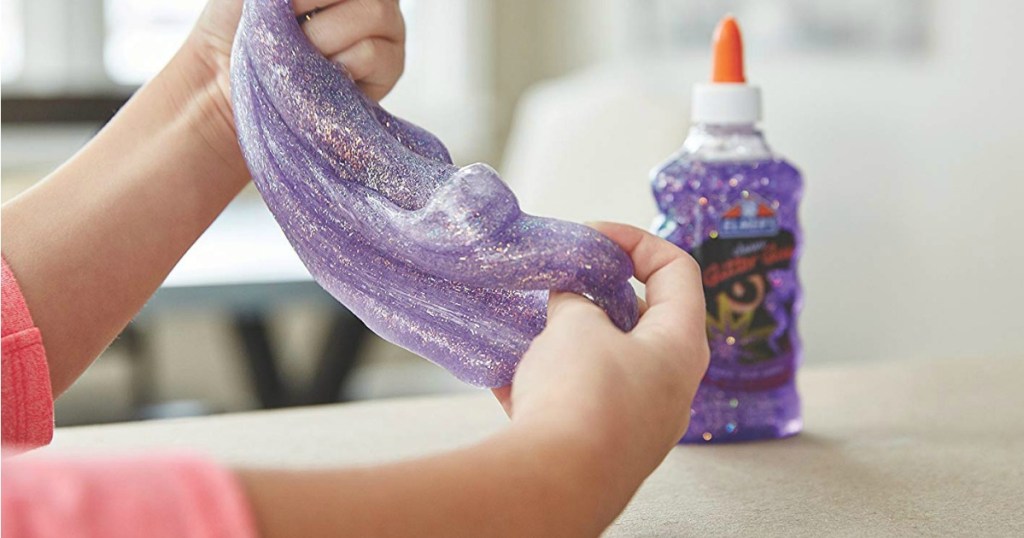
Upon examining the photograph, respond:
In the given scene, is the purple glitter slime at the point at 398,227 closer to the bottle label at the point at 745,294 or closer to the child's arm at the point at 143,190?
the child's arm at the point at 143,190

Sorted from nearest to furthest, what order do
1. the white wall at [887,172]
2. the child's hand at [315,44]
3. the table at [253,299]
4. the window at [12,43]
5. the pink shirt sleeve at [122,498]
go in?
the pink shirt sleeve at [122,498] < the child's hand at [315,44] < the white wall at [887,172] < the table at [253,299] < the window at [12,43]

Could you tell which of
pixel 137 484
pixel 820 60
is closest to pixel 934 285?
pixel 820 60

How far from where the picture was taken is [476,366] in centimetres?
60

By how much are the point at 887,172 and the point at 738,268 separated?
48.6 inches

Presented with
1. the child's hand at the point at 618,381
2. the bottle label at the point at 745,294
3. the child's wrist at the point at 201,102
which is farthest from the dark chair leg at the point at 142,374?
the child's hand at the point at 618,381

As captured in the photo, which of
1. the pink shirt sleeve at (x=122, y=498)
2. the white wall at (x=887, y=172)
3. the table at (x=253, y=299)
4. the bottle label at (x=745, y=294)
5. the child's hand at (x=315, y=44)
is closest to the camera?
the pink shirt sleeve at (x=122, y=498)

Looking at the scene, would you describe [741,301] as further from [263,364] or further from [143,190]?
[263,364]

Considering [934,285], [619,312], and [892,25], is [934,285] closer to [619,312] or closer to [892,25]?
[892,25]

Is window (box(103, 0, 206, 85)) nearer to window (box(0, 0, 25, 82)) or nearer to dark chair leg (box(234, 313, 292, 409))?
window (box(0, 0, 25, 82))

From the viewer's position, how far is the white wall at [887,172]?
170 cm

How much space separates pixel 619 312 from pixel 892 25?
1.52 m

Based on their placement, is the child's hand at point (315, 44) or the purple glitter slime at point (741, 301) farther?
the purple glitter slime at point (741, 301)

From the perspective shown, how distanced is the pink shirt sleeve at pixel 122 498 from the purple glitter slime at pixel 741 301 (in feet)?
1.62

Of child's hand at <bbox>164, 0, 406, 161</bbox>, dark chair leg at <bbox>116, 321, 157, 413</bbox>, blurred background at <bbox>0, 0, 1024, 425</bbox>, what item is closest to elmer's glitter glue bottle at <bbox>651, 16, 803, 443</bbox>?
child's hand at <bbox>164, 0, 406, 161</bbox>
